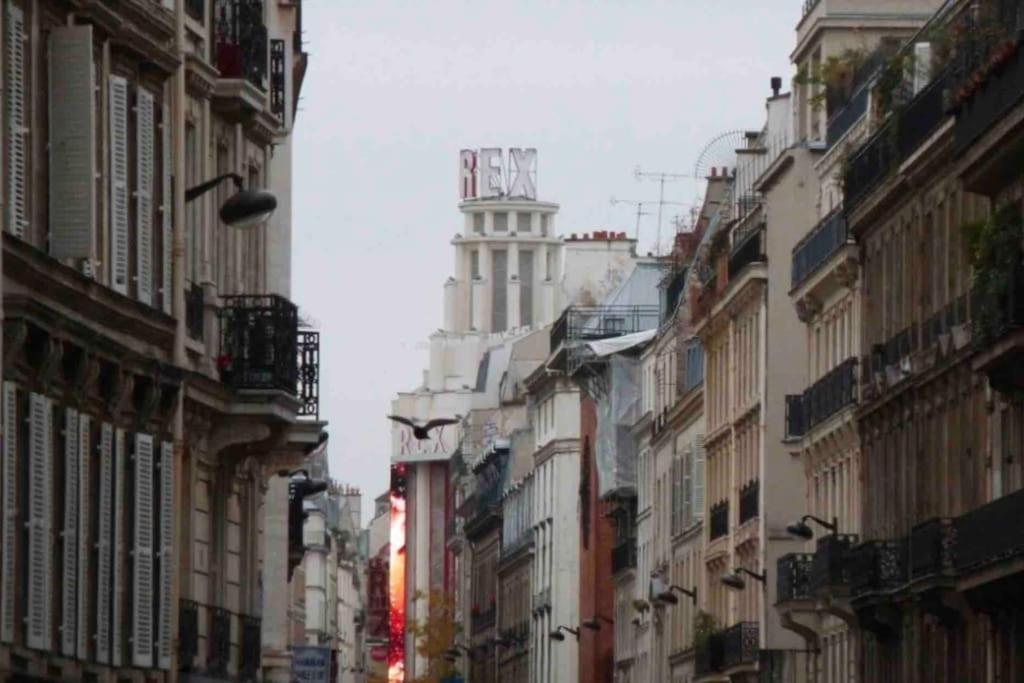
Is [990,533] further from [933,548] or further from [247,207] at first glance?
[247,207]

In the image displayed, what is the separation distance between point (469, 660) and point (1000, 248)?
5692 inches

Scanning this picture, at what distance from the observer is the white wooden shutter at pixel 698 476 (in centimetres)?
10319

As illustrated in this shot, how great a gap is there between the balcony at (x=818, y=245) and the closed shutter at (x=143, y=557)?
113 ft

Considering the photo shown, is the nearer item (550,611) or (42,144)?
(42,144)

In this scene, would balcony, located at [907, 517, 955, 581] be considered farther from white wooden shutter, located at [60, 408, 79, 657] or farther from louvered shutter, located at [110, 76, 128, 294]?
white wooden shutter, located at [60, 408, 79, 657]

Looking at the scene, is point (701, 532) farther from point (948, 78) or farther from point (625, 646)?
point (948, 78)

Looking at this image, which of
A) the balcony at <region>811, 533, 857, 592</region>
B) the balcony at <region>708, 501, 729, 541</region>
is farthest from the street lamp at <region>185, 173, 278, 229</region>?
the balcony at <region>708, 501, 729, 541</region>

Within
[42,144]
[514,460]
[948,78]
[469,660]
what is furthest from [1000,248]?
[469,660]

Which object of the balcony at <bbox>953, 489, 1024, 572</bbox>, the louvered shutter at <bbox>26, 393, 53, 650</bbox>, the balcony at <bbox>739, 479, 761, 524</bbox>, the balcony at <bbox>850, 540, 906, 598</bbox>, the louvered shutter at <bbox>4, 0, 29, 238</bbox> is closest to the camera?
the louvered shutter at <bbox>4, 0, 29, 238</bbox>

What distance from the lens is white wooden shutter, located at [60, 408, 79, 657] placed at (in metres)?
38.1

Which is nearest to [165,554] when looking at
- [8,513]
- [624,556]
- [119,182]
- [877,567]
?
[119,182]

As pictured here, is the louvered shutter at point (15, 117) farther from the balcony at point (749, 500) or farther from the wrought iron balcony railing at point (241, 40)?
A: the balcony at point (749, 500)

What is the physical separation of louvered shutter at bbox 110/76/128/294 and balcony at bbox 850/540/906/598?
2650cm

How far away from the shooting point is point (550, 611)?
5827 inches
